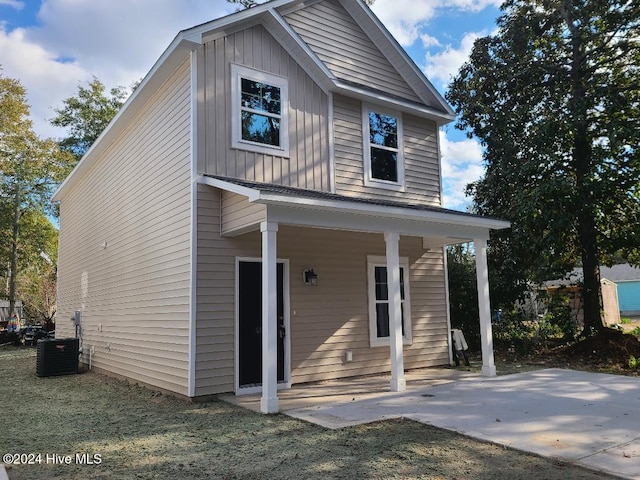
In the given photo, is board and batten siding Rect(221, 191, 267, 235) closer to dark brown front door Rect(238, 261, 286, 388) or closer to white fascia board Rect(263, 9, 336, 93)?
dark brown front door Rect(238, 261, 286, 388)

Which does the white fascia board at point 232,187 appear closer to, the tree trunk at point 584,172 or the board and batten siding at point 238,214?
the board and batten siding at point 238,214

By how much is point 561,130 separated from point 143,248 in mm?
9317

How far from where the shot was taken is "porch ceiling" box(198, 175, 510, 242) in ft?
20.6

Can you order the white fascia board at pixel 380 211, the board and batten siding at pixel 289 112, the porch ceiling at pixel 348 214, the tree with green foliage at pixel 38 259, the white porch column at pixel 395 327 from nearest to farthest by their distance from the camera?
1. the white fascia board at pixel 380 211
2. the porch ceiling at pixel 348 214
3. the white porch column at pixel 395 327
4. the board and batten siding at pixel 289 112
5. the tree with green foliage at pixel 38 259

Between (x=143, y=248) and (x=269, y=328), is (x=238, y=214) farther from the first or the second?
(x=143, y=248)

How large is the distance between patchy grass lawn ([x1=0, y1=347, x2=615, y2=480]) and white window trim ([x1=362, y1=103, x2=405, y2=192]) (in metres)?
5.06

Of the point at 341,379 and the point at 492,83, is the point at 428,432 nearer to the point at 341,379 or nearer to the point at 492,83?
the point at 341,379

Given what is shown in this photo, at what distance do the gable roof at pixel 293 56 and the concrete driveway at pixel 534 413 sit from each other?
5390mm

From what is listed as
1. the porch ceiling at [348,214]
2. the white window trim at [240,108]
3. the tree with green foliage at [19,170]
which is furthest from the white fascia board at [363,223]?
the tree with green foliage at [19,170]

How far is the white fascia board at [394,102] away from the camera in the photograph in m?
8.96

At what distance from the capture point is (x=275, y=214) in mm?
6301

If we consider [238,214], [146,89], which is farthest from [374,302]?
[146,89]

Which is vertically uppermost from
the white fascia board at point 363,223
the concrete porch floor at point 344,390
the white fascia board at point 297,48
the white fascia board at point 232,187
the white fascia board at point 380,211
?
the white fascia board at point 297,48

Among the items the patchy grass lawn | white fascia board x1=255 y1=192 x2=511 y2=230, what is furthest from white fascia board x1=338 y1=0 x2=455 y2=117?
the patchy grass lawn
